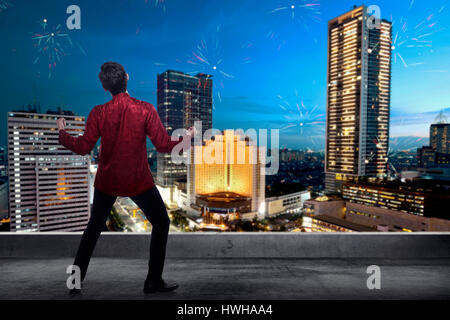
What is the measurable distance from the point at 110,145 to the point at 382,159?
234ft

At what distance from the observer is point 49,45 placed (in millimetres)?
3449

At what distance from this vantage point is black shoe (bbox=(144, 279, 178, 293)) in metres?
1.81

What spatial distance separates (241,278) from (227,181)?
52424 mm

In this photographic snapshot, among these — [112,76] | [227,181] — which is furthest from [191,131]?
[227,181]

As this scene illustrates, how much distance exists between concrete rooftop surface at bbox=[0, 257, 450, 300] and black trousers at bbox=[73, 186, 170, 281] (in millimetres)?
219

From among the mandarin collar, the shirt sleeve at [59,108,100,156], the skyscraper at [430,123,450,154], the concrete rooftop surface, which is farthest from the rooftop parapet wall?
the skyscraper at [430,123,450,154]

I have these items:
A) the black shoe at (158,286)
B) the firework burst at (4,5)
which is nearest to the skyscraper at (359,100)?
the firework burst at (4,5)

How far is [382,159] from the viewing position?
200 ft

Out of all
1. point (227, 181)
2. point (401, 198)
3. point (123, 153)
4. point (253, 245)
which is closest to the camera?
point (123, 153)

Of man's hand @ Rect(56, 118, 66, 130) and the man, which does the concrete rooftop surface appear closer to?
the man

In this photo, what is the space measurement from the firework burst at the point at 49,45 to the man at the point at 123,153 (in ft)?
5.78

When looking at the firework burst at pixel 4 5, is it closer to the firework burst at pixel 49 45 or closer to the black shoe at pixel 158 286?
the firework burst at pixel 49 45

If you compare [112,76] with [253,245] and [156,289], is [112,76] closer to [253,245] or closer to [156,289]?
[156,289]

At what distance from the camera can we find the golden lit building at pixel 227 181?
4416cm
